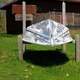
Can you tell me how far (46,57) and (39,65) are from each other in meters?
1.04

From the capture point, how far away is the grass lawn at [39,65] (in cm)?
1105

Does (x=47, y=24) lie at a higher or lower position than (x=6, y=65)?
higher

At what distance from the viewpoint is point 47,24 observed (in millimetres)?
12867

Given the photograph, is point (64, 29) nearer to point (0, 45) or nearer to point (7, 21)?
point (0, 45)

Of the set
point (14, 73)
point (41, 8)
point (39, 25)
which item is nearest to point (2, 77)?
point (14, 73)

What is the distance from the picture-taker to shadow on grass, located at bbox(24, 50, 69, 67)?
12398 millimetres

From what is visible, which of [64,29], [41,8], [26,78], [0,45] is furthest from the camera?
[41,8]

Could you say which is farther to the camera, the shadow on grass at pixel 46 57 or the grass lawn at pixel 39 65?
the shadow on grass at pixel 46 57

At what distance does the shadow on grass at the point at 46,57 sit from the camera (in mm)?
12398

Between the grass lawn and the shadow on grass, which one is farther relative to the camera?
the shadow on grass

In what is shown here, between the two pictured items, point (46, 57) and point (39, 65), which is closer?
point (39, 65)

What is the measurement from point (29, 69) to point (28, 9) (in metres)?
4.32

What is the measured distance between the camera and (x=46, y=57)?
13.1m

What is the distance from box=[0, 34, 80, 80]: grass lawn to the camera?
1105 cm
